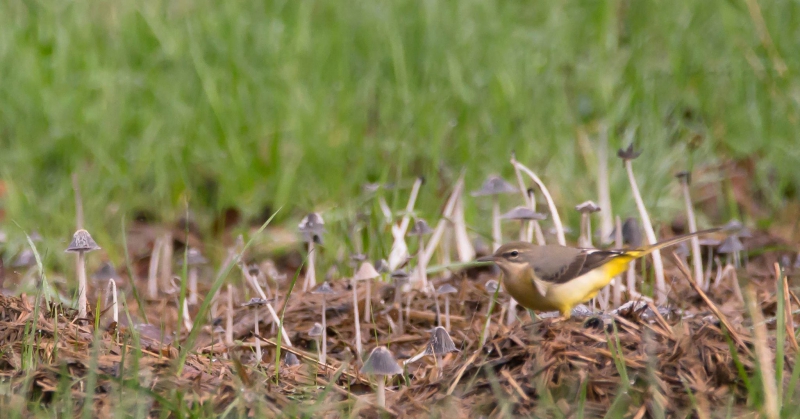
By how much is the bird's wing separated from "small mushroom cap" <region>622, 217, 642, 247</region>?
45 centimetres

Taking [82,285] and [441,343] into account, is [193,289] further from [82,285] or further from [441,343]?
[441,343]

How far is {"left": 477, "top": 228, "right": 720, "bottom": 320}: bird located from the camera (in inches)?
155

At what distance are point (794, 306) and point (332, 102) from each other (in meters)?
4.18

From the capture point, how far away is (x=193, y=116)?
721 cm

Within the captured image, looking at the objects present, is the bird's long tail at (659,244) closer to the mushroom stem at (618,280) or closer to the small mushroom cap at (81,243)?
the mushroom stem at (618,280)

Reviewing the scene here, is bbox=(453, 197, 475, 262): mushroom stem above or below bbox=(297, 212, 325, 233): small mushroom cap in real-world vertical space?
below

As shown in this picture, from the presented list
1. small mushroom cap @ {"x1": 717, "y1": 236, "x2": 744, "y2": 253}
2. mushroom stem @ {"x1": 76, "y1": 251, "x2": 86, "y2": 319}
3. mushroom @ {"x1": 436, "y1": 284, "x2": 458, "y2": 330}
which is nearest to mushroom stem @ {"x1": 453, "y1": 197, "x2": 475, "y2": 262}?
mushroom @ {"x1": 436, "y1": 284, "x2": 458, "y2": 330}

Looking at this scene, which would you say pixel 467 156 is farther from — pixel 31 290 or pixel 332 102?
pixel 31 290

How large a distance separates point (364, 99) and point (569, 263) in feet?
12.3

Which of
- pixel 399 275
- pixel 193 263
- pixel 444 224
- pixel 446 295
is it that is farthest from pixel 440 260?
pixel 193 263

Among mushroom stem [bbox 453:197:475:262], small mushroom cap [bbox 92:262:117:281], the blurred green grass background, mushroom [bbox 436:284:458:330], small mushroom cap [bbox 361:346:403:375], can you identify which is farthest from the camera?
the blurred green grass background

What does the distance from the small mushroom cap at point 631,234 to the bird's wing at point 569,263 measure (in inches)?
17.7

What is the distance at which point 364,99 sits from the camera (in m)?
7.49

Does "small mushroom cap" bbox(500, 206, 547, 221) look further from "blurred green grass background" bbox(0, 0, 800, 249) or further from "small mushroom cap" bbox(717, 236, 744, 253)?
"blurred green grass background" bbox(0, 0, 800, 249)
